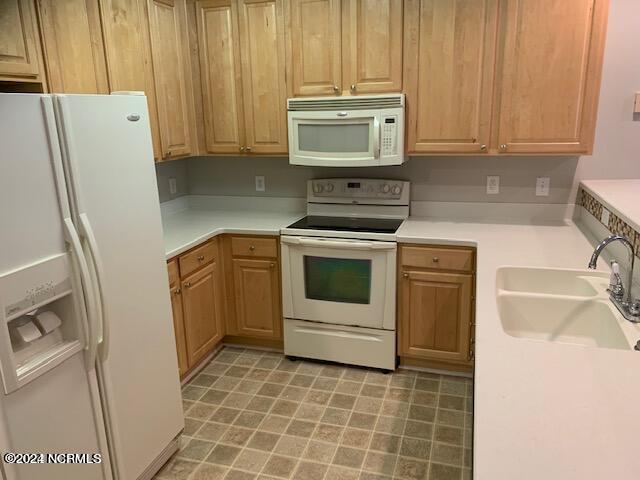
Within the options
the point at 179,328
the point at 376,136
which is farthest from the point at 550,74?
the point at 179,328

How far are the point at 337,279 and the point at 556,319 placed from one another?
139cm

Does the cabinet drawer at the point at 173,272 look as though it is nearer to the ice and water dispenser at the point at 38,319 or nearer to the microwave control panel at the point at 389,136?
the ice and water dispenser at the point at 38,319

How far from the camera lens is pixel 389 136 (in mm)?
2824

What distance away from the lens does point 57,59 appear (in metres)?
2.09

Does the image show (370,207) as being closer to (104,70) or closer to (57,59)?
(104,70)

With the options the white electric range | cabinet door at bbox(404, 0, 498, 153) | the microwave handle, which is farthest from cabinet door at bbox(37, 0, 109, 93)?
cabinet door at bbox(404, 0, 498, 153)

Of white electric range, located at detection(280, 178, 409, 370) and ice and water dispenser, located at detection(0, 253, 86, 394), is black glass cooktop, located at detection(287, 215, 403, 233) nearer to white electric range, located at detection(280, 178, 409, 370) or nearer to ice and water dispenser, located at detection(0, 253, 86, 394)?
white electric range, located at detection(280, 178, 409, 370)

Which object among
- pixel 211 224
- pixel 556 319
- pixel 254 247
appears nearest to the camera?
pixel 556 319

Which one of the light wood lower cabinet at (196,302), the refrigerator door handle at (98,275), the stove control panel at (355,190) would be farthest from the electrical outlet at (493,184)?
the refrigerator door handle at (98,275)

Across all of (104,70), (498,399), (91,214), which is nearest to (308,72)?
(104,70)

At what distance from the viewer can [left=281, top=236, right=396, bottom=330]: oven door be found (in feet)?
9.45

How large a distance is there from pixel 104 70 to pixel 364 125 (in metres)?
1.41

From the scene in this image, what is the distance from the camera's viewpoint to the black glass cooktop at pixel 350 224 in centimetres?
299

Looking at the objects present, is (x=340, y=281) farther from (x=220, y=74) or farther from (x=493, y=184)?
(x=220, y=74)
